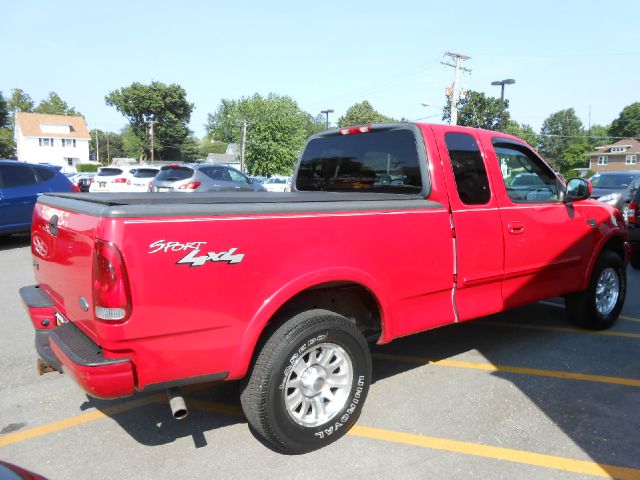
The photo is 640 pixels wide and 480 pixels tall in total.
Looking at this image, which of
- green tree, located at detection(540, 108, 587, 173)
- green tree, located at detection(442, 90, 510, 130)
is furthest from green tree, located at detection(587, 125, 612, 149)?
green tree, located at detection(442, 90, 510, 130)

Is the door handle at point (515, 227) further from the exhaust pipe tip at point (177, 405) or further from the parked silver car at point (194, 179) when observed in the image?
the parked silver car at point (194, 179)

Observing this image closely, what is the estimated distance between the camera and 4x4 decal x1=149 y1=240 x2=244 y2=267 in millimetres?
2430

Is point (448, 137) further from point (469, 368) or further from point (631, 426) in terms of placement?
point (631, 426)

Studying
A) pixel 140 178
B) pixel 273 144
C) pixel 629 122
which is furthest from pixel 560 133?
pixel 140 178

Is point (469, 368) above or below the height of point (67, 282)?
below

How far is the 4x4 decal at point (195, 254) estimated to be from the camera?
243 centimetres

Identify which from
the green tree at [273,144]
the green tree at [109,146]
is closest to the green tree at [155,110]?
the green tree at [109,146]

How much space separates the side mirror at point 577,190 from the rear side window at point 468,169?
116 centimetres

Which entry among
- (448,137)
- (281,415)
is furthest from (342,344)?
(448,137)

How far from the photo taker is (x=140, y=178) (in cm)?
2100

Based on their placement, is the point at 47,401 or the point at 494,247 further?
the point at 494,247

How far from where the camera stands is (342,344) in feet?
10.2

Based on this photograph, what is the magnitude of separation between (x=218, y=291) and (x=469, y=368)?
2676 millimetres

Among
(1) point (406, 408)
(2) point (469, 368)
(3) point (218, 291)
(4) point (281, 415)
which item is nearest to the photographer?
(3) point (218, 291)
